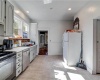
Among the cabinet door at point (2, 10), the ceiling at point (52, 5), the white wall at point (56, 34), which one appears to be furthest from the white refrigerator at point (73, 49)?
the white wall at point (56, 34)

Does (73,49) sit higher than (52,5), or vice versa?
(52,5)

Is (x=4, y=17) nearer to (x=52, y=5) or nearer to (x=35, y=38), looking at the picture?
(x=52, y=5)

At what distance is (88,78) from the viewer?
3.30 metres

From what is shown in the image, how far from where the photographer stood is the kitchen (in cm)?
299

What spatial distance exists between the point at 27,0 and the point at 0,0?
4.82 feet

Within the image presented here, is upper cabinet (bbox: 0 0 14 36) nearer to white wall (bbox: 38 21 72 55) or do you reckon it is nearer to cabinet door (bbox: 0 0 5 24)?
cabinet door (bbox: 0 0 5 24)

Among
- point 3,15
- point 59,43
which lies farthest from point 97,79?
point 59,43

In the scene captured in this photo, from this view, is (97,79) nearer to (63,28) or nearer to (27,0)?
(27,0)

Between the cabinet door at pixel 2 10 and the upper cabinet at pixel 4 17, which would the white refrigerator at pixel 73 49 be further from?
the cabinet door at pixel 2 10

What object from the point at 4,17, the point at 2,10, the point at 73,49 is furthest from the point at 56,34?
the point at 2,10

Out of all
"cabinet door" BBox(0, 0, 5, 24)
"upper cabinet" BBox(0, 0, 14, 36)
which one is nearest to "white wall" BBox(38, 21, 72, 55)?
"upper cabinet" BBox(0, 0, 14, 36)

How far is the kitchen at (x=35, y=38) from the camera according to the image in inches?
118

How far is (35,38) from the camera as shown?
7.76 meters

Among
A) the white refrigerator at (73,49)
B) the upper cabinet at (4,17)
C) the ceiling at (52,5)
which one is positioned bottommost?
the white refrigerator at (73,49)
